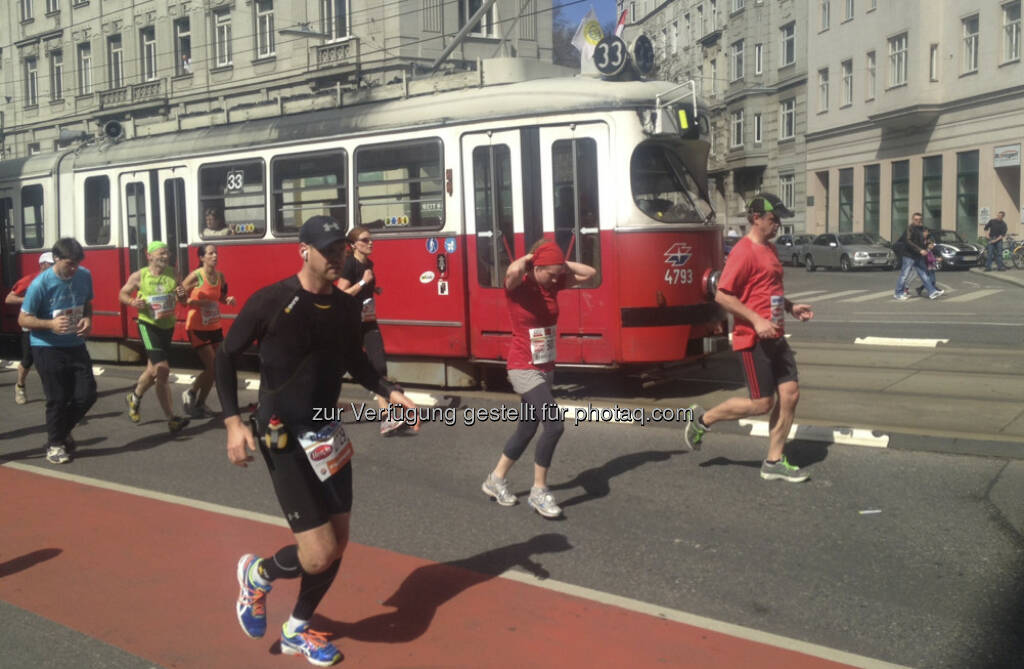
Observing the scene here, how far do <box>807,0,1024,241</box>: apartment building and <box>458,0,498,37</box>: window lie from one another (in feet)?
53.2

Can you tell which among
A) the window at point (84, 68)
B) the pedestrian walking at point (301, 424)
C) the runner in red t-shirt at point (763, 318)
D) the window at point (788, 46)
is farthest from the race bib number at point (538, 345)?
the window at point (788, 46)

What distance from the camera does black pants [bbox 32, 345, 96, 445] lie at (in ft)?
26.9

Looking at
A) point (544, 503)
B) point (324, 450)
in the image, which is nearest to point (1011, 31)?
point (544, 503)

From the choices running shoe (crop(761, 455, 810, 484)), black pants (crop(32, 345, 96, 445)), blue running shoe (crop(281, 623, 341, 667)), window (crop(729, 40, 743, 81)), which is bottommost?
blue running shoe (crop(281, 623, 341, 667))

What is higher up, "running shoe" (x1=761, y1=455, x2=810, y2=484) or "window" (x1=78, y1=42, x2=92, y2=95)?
"window" (x1=78, y1=42, x2=92, y2=95)

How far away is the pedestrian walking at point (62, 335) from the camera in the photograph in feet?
26.4

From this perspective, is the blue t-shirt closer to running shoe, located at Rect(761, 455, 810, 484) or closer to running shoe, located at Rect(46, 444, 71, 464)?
running shoe, located at Rect(46, 444, 71, 464)

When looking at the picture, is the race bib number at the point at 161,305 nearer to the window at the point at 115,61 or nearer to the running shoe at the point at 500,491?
the running shoe at the point at 500,491

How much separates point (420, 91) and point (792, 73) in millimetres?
41279

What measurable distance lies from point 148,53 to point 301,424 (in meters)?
42.2

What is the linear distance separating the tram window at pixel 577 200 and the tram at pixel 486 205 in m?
0.01

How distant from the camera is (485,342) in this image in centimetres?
1034

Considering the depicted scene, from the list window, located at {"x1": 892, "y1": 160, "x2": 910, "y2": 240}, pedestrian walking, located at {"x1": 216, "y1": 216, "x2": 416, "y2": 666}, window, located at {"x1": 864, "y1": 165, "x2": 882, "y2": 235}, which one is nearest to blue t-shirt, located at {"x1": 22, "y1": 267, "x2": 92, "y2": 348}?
pedestrian walking, located at {"x1": 216, "y1": 216, "x2": 416, "y2": 666}

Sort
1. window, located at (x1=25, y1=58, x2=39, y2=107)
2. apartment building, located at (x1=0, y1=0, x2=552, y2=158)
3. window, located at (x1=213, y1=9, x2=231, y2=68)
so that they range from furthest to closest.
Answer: window, located at (x1=25, y1=58, x2=39, y2=107) → window, located at (x1=213, y1=9, x2=231, y2=68) → apartment building, located at (x1=0, y1=0, x2=552, y2=158)
